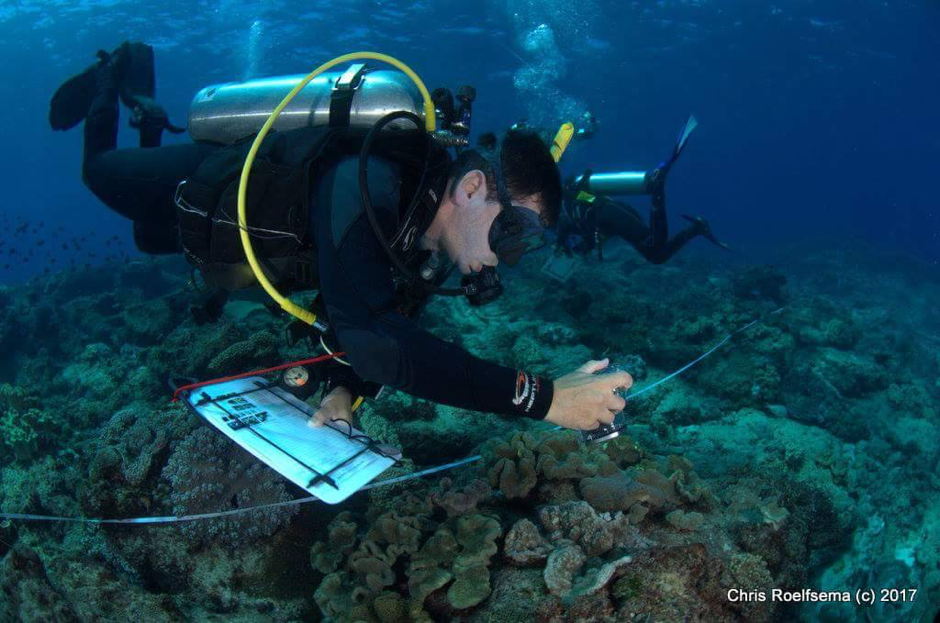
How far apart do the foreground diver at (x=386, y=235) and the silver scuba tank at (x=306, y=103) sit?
0.92ft

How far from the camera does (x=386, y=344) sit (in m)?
2.19

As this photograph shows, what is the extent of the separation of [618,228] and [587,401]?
10638 millimetres

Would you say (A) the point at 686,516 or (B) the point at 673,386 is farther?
(B) the point at 673,386

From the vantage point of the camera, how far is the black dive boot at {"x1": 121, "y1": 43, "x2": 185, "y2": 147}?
215 inches

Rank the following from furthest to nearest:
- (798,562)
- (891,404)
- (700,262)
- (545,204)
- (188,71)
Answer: (188,71), (700,262), (891,404), (798,562), (545,204)

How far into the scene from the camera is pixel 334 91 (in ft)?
11.3

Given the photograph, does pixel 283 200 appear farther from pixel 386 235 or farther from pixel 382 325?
pixel 382 325

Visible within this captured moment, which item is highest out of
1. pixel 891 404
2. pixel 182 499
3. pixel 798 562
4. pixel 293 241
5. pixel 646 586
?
pixel 293 241

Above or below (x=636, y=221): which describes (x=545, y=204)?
above

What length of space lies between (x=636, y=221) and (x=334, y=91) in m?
10.2

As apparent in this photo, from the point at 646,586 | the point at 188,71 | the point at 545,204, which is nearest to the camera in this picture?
the point at 646,586

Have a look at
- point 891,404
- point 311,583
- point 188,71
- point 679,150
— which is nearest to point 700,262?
point 679,150

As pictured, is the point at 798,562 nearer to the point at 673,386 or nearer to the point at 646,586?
the point at 646,586

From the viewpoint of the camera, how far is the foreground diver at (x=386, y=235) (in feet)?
7.41
